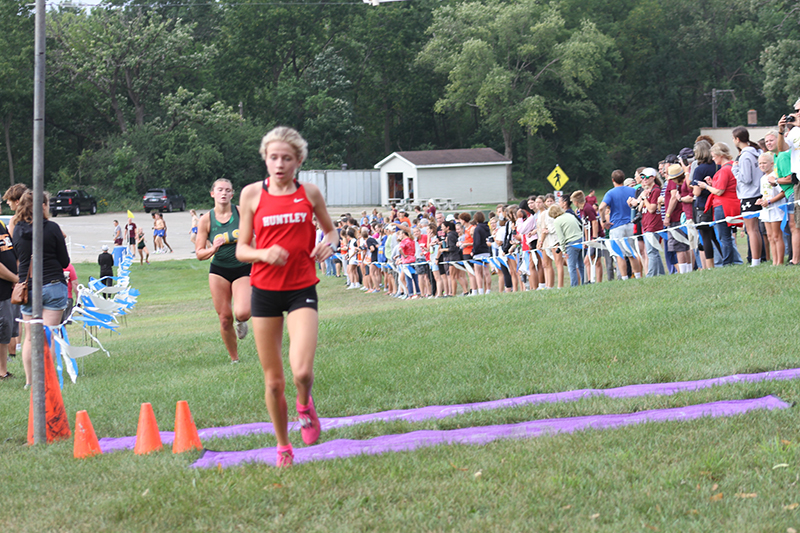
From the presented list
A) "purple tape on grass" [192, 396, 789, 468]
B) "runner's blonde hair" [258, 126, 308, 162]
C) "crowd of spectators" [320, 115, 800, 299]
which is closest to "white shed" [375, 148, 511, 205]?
"crowd of spectators" [320, 115, 800, 299]

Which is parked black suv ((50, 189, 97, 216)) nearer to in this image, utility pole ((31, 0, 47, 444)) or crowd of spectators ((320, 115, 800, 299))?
crowd of spectators ((320, 115, 800, 299))

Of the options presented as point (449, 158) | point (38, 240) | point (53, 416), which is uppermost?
point (449, 158)

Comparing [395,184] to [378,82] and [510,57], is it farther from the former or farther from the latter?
[378,82]

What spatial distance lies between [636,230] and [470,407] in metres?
9.54

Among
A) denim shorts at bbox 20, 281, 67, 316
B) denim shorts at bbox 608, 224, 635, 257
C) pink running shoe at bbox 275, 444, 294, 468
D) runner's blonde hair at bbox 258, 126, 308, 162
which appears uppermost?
runner's blonde hair at bbox 258, 126, 308, 162

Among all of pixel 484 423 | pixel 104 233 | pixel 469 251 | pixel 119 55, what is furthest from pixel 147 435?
pixel 119 55

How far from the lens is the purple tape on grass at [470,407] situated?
21.3 feet

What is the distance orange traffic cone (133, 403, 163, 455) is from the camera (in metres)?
5.93

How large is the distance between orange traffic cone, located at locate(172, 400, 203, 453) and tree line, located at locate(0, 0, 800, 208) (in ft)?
193

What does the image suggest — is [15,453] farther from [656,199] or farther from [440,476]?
[656,199]

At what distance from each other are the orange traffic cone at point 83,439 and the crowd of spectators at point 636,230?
29.6 feet

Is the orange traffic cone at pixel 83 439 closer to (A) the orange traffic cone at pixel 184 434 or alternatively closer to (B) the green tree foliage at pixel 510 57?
(A) the orange traffic cone at pixel 184 434

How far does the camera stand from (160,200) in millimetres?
58375

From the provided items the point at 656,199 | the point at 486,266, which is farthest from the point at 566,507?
the point at 486,266
